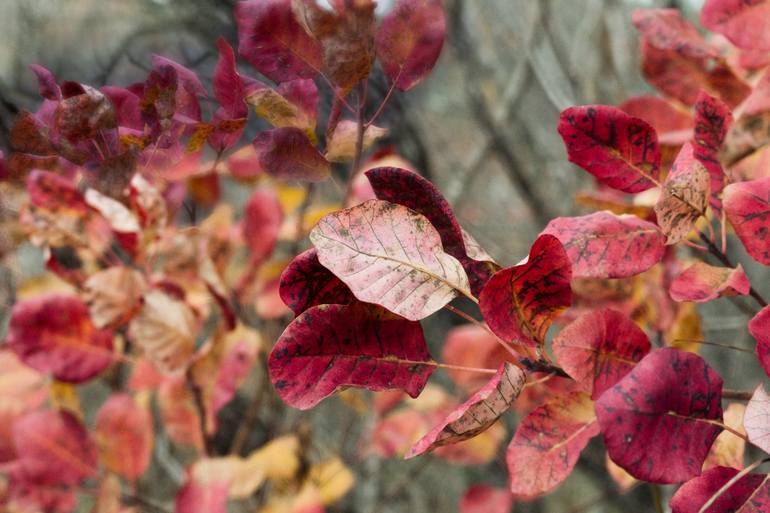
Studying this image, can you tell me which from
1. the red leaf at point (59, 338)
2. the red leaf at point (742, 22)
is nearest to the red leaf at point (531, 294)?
the red leaf at point (742, 22)

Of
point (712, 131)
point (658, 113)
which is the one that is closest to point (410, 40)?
point (712, 131)

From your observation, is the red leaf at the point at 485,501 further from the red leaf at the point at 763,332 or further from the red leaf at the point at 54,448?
the red leaf at the point at 763,332

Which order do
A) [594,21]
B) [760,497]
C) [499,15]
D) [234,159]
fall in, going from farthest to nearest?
[499,15] → [594,21] → [234,159] → [760,497]

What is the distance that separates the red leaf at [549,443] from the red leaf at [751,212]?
0.36 ft

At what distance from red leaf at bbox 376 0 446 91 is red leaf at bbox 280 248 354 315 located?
0.36 feet

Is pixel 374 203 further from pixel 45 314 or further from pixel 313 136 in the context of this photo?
pixel 45 314

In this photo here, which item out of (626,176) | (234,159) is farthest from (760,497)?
(234,159)

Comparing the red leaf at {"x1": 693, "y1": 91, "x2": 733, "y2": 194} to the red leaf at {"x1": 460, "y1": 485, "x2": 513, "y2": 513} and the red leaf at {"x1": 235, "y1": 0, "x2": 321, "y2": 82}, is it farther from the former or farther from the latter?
the red leaf at {"x1": 460, "y1": 485, "x2": 513, "y2": 513}

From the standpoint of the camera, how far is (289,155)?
1.21ft

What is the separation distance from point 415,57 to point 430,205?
8 cm

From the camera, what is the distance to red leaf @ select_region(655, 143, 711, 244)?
1.09 feet

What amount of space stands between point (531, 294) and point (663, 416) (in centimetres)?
7

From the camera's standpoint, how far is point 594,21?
5.53ft

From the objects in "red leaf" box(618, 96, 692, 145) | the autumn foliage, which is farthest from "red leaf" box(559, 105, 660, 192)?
"red leaf" box(618, 96, 692, 145)
